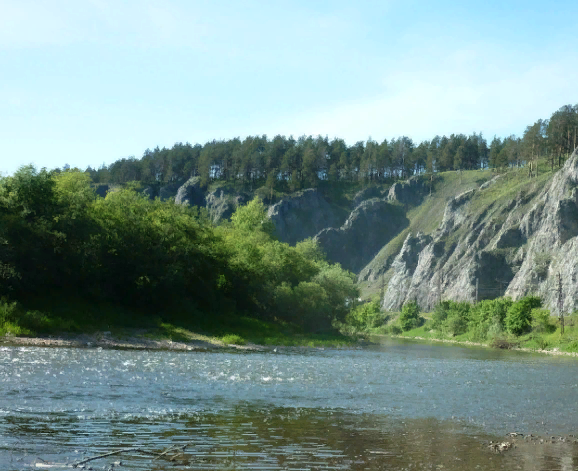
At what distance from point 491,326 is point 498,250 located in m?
46.8

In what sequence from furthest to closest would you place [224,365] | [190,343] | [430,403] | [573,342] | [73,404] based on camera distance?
[573,342] → [190,343] → [224,365] → [430,403] → [73,404]

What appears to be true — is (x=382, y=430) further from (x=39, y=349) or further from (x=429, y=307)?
(x=429, y=307)

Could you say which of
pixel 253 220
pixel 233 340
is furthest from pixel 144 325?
pixel 253 220

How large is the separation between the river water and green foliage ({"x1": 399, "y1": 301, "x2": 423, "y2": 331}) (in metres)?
121

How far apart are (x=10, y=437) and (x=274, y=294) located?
200 feet

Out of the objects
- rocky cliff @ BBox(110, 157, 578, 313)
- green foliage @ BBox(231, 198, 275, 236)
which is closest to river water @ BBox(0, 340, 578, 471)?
green foliage @ BBox(231, 198, 275, 236)

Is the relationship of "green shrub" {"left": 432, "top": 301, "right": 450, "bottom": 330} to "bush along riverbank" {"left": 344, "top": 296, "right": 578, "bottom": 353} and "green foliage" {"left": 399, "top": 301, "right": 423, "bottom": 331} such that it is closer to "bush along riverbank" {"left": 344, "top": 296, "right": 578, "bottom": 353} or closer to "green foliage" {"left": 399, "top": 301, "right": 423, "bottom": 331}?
"bush along riverbank" {"left": 344, "top": 296, "right": 578, "bottom": 353}

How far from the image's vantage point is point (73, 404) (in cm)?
1941

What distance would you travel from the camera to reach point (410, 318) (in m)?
157

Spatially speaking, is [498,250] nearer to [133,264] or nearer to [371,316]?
[371,316]

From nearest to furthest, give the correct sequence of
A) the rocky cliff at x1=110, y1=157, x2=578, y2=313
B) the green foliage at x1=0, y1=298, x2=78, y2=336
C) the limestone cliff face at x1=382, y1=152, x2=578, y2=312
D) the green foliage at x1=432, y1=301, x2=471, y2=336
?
the green foliage at x1=0, y1=298, x2=78, y2=336 → the green foliage at x1=432, y1=301, x2=471, y2=336 → the limestone cliff face at x1=382, y1=152, x2=578, y2=312 → the rocky cliff at x1=110, y1=157, x2=578, y2=313

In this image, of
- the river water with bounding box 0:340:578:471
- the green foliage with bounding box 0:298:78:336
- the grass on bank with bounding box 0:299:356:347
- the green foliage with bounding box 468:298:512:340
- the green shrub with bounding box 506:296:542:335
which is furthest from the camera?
the green foliage with bounding box 468:298:512:340

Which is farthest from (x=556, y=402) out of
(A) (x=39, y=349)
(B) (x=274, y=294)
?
(B) (x=274, y=294)

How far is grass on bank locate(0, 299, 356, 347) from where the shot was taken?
149ft
